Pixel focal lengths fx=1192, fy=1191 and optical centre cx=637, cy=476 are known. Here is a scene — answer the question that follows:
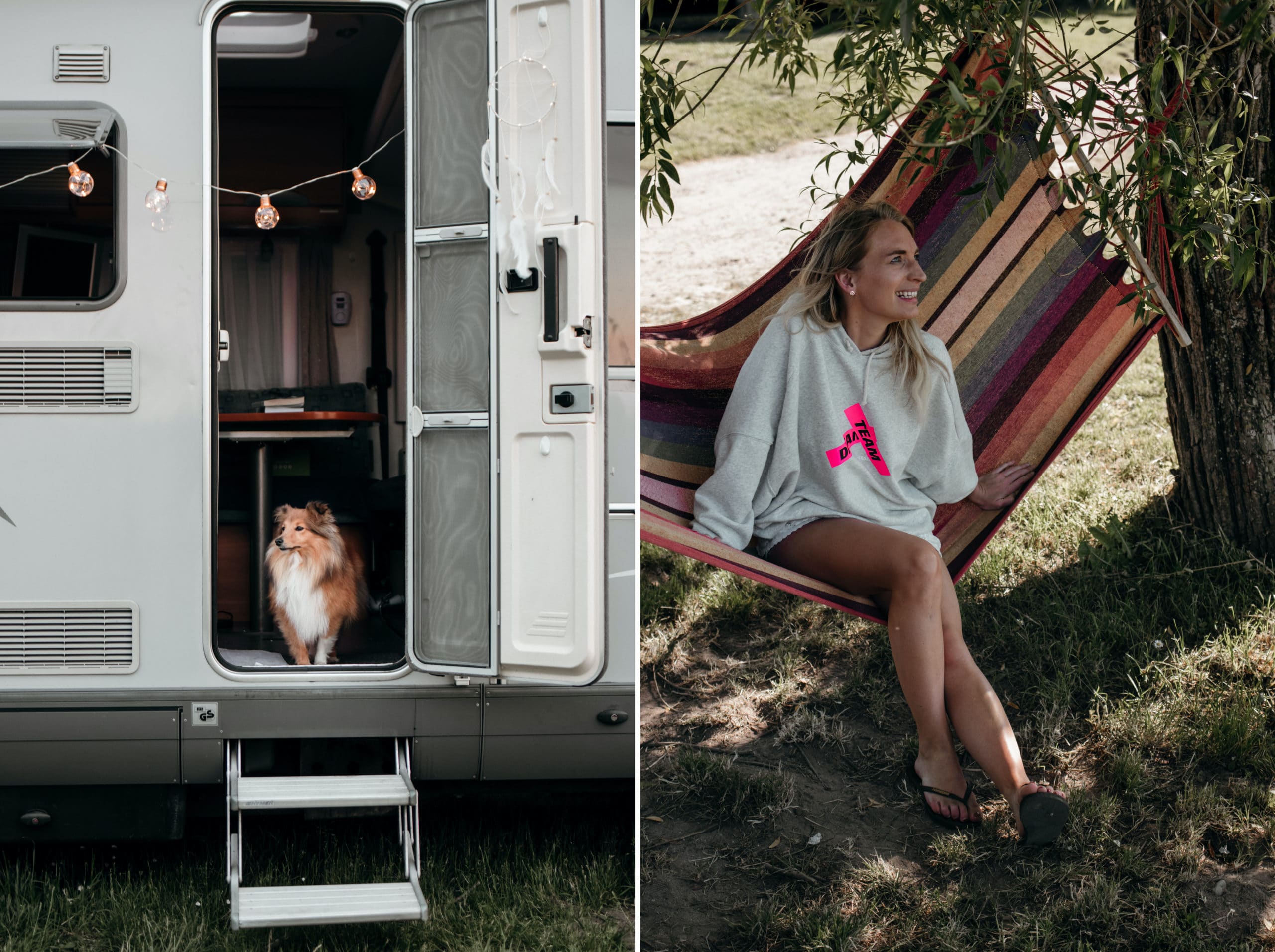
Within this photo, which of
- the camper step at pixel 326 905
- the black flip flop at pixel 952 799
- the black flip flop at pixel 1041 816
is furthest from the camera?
the black flip flop at pixel 952 799

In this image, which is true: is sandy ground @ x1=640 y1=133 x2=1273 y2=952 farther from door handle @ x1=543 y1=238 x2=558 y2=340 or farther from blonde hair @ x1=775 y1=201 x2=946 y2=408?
door handle @ x1=543 y1=238 x2=558 y2=340

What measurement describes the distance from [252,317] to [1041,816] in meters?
3.50

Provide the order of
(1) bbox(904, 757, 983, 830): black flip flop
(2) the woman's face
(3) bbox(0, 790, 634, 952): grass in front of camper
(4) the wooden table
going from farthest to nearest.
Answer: (4) the wooden table < (2) the woman's face < (1) bbox(904, 757, 983, 830): black flip flop < (3) bbox(0, 790, 634, 952): grass in front of camper

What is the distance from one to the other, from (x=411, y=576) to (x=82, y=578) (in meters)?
0.79

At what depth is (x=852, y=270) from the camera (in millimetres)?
3123

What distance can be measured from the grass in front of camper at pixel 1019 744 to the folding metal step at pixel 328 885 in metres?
0.62

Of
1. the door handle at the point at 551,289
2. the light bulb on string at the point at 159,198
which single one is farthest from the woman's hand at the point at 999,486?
the light bulb on string at the point at 159,198

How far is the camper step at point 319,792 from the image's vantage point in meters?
2.84

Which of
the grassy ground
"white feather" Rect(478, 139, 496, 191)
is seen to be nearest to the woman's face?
"white feather" Rect(478, 139, 496, 191)

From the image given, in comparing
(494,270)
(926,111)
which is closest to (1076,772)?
(926,111)

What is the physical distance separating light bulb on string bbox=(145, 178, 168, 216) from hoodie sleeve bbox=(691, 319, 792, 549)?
1484mm

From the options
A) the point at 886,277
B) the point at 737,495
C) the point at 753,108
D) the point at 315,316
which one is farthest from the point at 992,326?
the point at 753,108

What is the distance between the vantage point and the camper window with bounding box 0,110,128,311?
287 cm

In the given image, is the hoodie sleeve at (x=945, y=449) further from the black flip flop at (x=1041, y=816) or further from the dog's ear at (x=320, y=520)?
the dog's ear at (x=320, y=520)
